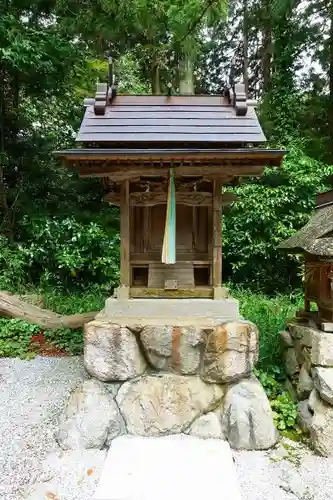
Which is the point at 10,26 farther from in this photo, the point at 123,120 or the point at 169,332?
the point at 169,332

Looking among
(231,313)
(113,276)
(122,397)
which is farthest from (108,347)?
(113,276)

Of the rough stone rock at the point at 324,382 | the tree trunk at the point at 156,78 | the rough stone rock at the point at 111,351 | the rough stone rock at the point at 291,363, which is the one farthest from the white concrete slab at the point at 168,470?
the tree trunk at the point at 156,78

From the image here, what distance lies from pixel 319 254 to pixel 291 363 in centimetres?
221

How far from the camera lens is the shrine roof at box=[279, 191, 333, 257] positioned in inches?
177

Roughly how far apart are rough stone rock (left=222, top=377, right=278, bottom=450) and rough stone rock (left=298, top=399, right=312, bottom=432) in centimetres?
52

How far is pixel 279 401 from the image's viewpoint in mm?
5148

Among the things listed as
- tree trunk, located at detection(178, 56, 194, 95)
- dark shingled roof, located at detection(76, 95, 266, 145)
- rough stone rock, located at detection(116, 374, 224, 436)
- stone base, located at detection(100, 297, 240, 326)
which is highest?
tree trunk, located at detection(178, 56, 194, 95)

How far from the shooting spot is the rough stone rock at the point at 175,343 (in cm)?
443

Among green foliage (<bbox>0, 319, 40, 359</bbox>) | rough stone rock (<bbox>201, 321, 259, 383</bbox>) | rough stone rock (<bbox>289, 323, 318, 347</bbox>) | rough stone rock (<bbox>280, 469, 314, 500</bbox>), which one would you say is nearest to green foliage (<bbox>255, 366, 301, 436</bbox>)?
rough stone rock (<bbox>289, 323, 318, 347</bbox>)

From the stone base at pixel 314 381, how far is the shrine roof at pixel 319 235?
1198 mm

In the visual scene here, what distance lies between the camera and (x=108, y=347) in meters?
4.46

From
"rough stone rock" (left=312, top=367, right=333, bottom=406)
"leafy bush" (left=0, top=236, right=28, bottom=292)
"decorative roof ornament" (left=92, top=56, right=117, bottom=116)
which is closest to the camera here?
"rough stone rock" (left=312, top=367, right=333, bottom=406)

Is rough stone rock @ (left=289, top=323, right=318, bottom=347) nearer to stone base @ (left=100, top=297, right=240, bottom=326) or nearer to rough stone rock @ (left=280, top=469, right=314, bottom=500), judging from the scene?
stone base @ (left=100, top=297, right=240, bottom=326)

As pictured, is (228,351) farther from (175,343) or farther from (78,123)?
(78,123)
